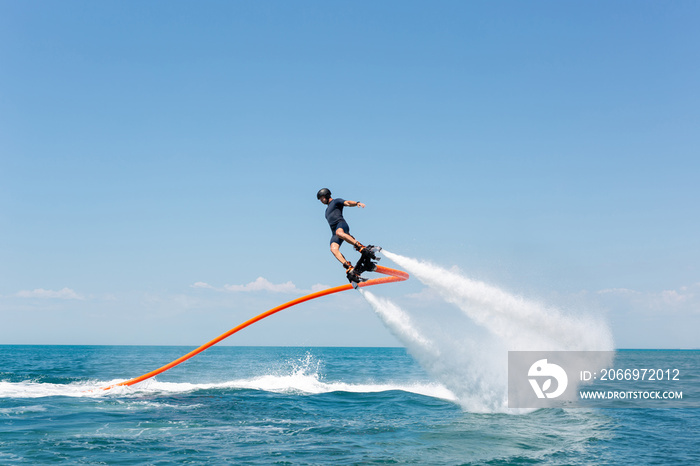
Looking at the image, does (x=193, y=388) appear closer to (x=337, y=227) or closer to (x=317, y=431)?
(x=317, y=431)

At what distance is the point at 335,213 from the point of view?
1734 cm

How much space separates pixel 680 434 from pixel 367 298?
12179 mm

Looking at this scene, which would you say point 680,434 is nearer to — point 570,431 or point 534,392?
point 570,431

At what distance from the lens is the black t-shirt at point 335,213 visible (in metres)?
17.3

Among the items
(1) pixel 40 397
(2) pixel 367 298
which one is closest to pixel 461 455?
(2) pixel 367 298

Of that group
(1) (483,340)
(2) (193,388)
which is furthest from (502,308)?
(2) (193,388)

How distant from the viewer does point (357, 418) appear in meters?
20.2

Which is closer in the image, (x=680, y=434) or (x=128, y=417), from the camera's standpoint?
(x=680, y=434)
